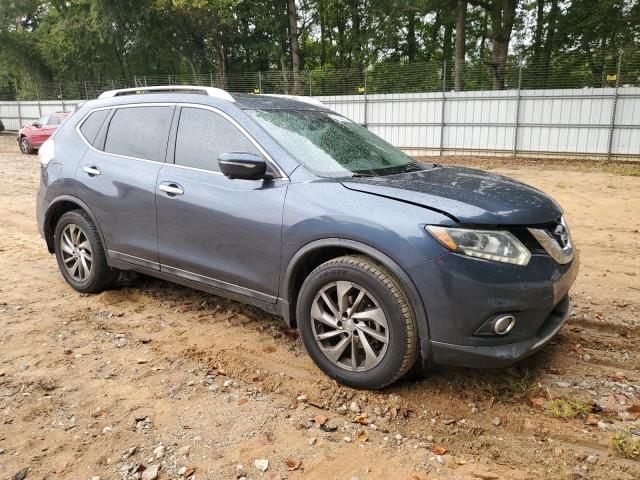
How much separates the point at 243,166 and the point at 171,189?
2.78ft

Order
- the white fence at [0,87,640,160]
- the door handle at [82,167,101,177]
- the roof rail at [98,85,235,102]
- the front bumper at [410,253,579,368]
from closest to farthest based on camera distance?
the front bumper at [410,253,579,368] < the roof rail at [98,85,235,102] < the door handle at [82,167,101,177] < the white fence at [0,87,640,160]

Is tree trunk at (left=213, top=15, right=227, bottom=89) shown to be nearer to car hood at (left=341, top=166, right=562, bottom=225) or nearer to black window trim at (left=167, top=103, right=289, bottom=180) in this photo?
black window trim at (left=167, top=103, right=289, bottom=180)

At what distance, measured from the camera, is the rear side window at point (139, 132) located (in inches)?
160

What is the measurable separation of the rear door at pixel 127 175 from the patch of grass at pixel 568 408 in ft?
9.60

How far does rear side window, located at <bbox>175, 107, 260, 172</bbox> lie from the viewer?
363 cm

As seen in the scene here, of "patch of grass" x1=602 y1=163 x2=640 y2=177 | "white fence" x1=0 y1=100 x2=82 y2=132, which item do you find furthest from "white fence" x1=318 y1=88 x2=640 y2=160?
"white fence" x1=0 y1=100 x2=82 y2=132

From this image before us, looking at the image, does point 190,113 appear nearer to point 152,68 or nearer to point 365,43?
point 365,43

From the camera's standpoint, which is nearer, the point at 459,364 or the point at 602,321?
the point at 459,364

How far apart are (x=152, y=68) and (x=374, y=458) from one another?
37.6 m

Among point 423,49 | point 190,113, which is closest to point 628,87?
point 190,113

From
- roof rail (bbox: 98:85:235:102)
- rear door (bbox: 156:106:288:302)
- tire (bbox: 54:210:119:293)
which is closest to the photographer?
rear door (bbox: 156:106:288:302)

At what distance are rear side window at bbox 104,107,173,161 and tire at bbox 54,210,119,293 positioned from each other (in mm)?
722

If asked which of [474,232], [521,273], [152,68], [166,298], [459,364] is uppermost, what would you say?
[152,68]

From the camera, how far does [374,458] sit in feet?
8.28
